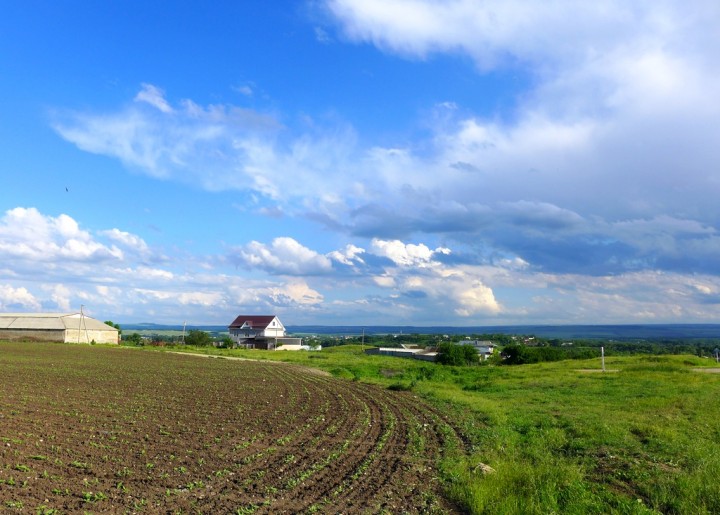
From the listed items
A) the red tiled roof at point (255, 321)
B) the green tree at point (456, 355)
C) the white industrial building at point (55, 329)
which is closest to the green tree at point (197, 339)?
the red tiled roof at point (255, 321)

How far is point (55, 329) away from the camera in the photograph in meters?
88.1

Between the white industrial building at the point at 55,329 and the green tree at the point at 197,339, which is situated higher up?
the white industrial building at the point at 55,329

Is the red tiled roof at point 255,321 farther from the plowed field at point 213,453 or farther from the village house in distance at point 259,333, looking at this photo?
the plowed field at point 213,453

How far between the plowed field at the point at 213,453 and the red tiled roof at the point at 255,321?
107m

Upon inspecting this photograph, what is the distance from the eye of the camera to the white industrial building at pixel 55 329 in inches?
3469

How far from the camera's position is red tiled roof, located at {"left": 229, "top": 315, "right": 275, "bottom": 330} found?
13099cm

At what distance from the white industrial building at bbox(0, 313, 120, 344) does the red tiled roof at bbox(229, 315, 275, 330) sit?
122ft

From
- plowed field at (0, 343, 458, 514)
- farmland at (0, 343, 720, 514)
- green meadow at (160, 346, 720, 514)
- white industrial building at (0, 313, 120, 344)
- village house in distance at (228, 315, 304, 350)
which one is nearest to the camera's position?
plowed field at (0, 343, 458, 514)

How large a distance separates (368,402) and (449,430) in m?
7.41

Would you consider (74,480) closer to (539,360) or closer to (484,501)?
(484,501)

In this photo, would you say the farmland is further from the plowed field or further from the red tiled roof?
the red tiled roof

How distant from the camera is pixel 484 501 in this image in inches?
404

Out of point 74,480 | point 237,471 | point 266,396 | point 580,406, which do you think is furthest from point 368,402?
point 74,480

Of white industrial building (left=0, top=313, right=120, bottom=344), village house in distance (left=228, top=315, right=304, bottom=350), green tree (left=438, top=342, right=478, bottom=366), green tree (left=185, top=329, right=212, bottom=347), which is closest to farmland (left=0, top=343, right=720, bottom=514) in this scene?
green tree (left=438, top=342, right=478, bottom=366)
